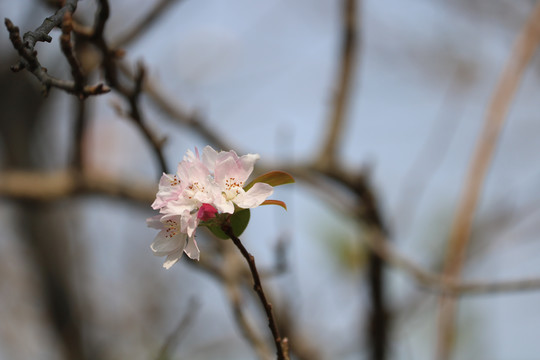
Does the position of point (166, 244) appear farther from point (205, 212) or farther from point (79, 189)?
point (79, 189)

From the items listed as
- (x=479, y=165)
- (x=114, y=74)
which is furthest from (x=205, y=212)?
(x=479, y=165)

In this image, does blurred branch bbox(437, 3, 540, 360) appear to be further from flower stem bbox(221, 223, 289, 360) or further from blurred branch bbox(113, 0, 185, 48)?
blurred branch bbox(113, 0, 185, 48)

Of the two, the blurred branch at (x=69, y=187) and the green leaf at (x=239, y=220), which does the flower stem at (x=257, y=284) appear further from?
the blurred branch at (x=69, y=187)

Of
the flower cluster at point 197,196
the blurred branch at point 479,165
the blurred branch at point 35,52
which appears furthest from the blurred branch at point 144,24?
the blurred branch at point 479,165

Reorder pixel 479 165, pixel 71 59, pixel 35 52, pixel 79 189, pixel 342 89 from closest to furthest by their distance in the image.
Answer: pixel 35 52, pixel 71 59, pixel 479 165, pixel 79 189, pixel 342 89

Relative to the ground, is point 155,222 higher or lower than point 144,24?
lower

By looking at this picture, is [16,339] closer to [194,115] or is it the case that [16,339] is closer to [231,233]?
[194,115]

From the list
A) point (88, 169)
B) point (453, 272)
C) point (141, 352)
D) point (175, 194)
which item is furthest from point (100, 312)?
point (175, 194)

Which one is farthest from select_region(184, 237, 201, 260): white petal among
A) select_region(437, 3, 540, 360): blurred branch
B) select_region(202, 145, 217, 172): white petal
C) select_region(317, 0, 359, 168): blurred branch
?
Result: select_region(317, 0, 359, 168): blurred branch
